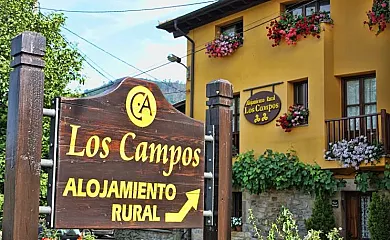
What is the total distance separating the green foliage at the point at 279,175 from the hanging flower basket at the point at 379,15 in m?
3.21

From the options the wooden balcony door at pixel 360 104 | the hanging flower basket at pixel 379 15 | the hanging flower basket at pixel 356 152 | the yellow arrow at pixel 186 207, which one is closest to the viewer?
the yellow arrow at pixel 186 207

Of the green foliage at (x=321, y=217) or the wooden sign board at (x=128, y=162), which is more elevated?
the wooden sign board at (x=128, y=162)

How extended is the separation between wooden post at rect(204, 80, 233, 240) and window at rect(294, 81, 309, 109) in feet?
30.2

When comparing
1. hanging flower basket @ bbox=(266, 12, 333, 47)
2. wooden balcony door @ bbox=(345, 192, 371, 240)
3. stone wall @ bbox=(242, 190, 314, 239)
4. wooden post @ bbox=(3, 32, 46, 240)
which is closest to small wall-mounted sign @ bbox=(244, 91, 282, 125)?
hanging flower basket @ bbox=(266, 12, 333, 47)

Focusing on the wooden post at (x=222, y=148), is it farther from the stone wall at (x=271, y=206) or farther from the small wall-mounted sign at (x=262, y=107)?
the small wall-mounted sign at (x=262, y=107)

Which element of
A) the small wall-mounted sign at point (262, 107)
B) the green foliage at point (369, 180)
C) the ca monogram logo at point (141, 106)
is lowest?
the green foliage at point (369, 180)

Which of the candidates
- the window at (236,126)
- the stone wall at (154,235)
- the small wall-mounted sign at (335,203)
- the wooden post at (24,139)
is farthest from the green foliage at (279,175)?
the wooden post at (24,139)

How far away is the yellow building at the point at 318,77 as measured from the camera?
12039 mm

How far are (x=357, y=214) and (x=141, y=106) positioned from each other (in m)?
9.59

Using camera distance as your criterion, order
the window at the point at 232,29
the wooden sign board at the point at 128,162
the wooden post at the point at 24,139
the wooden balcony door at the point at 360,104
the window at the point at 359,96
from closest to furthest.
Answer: the wooden post at the point at 24,139 → the wooden sign board at the point at 128,162 → the wooden balcony door at the point at 360,104 → the window at the point at 359,96 → the window at the point at 232,29

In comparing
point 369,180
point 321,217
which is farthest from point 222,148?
point 321,217

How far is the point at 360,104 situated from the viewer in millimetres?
12414

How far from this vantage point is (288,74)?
13398 mm

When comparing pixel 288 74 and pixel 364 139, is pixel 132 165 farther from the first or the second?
pixel 288 74
